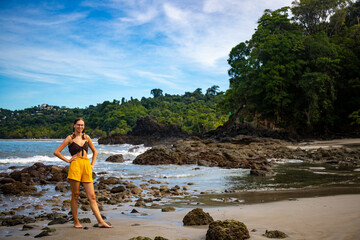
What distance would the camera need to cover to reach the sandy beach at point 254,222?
3828 millimetres

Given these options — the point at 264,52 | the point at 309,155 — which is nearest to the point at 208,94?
the point at 264,52

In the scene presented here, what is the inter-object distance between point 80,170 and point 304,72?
3744 centimetres

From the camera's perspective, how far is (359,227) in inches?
152

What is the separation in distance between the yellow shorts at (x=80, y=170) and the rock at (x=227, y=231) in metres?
2.17

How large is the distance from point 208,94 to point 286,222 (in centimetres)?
12697

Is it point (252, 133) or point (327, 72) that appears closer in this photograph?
point (327, 72)

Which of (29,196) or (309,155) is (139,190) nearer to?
(29,196)

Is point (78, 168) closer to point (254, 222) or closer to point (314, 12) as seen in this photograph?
point (254, 222)

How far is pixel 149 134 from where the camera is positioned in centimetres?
5469

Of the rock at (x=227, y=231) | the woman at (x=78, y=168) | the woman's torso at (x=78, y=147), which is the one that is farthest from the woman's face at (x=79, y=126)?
the rock at (x=227, y=231)

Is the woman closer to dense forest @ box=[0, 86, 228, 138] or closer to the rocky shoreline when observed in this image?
the rocky shoreline

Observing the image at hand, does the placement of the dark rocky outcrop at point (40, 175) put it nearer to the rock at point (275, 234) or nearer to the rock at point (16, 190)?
the rock at point (16, 190)

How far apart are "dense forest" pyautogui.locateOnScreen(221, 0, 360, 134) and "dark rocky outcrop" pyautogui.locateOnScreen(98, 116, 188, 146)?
12276mm

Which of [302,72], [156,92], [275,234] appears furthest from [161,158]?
[156,92]
